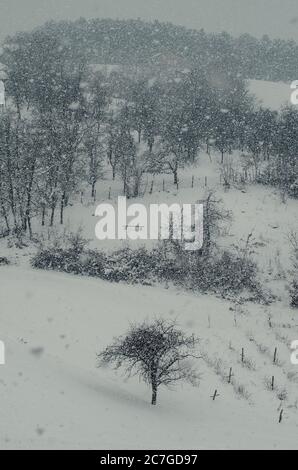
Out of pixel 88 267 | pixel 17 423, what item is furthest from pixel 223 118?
pixel 17 423

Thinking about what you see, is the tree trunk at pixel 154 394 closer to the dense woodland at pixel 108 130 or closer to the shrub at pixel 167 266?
the shrub at pixel 167 266

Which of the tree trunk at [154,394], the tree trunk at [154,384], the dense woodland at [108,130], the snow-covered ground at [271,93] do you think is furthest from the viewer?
the snow-covered ground at [271,93]

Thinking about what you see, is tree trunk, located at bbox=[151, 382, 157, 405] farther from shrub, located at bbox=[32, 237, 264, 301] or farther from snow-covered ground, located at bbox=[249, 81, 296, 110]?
snow-covered ground, located at bbox=[249, 81, 296, 110]

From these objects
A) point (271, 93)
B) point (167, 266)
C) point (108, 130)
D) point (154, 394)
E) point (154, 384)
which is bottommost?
point (154, 394)

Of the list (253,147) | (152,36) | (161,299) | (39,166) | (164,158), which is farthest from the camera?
(152,36)

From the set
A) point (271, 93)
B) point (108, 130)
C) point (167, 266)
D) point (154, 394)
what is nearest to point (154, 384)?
point (154, 394)

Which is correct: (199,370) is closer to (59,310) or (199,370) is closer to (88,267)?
(59,310)

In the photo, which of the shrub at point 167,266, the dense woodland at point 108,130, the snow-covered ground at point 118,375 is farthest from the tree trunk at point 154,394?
the dense woodland at point 108,130

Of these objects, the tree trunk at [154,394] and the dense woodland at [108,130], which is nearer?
the tree trunk at [154,394]

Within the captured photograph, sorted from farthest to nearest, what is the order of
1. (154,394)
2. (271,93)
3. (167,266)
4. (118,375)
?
(271,93) < (167,266) < (118,375) < (154,394)

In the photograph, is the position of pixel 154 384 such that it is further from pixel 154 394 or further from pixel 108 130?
pixel 108 130

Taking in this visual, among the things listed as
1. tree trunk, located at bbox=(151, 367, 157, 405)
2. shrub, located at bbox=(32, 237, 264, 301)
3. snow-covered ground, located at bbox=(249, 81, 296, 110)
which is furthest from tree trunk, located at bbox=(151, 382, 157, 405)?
snow-covered ground, located at bbox=(249, 81, 296, 110)
